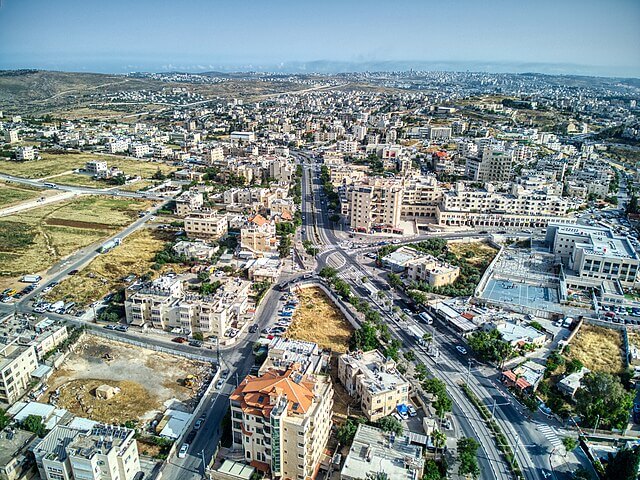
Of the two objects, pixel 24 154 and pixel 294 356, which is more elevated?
pixel 24 154

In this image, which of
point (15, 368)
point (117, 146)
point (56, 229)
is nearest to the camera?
point (15, 368)

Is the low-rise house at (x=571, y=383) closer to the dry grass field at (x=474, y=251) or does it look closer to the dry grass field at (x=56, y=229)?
the dry grass field at (x=474, y=251)

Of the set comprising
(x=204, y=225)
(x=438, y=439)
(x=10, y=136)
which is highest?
(x=10, y=136)

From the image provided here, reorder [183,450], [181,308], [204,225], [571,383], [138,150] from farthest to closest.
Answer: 1. [138,150]
2. [204,225]
3. [181,308]
4. [571,383]
5. [183,450]

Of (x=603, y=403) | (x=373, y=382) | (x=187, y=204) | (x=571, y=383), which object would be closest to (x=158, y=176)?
(x=187, y=204)

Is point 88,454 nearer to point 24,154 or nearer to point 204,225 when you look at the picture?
point 204,225

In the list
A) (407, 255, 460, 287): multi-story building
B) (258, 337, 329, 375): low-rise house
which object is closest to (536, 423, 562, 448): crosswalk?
(258, 337, 329, 375): low-rise house

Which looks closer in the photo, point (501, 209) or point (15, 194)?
point (501, 209)
